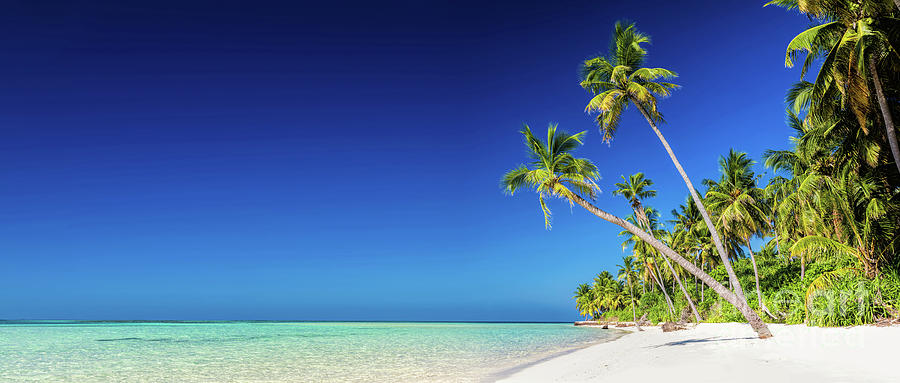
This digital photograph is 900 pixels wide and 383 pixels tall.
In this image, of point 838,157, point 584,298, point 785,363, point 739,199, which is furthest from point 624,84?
point 584,298

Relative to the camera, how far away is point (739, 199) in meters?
27.7

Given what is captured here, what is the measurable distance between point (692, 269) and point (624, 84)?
6971mm

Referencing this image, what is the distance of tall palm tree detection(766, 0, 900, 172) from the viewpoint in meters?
9.95

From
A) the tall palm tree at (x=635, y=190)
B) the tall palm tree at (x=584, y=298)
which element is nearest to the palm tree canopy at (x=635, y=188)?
the tall palm tree at (x=635, y=190)

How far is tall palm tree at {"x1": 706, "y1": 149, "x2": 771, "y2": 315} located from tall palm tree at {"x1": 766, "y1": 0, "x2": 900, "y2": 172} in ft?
57.9

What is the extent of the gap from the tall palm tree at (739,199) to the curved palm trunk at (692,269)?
15751 mm

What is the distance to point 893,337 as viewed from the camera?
31.3 feet

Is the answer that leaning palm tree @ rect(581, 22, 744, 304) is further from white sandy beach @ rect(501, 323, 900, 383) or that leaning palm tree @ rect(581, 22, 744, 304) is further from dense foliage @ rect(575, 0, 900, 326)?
white sandy beach @ rect(501, 323, 900, 383)

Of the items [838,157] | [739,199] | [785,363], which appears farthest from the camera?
[739,199]

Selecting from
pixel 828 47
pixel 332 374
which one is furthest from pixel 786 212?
pixel 332 374

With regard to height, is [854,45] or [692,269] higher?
[854,45]

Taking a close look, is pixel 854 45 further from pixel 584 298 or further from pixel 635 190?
pixel 584 298

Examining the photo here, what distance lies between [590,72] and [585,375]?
11.9m

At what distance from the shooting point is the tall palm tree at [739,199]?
27.6 metres
